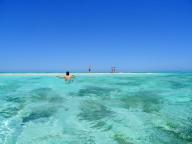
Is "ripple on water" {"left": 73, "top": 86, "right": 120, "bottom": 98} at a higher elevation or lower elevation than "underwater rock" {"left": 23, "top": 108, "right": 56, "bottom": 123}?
higher

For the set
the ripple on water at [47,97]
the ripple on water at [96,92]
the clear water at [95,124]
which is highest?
the ripple on water at [96,92]

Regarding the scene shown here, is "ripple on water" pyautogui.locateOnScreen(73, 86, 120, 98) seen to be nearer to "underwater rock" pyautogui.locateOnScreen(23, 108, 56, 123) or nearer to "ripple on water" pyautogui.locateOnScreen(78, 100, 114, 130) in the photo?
"ripple on water" pyautogui.locateOnScreen(78, 100, 114, 130)

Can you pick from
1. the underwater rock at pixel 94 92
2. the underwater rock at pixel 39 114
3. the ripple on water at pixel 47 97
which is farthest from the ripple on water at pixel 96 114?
the underwater rock at pixel 94 92

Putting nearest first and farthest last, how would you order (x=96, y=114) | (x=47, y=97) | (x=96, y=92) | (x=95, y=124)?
(x=95, y=124) → (x=96, y=114) → (x=47, y=97) → (x=96, y=92)

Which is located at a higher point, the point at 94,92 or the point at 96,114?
the point at 94,92

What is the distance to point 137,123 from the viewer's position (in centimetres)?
641

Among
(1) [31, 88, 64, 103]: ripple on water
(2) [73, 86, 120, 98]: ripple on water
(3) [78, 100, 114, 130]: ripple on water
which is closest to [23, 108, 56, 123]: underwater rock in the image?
(3) [78, 100, 114, 130]: ripple on water

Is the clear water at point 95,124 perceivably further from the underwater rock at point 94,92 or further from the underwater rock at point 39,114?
the underwater rock at point 94,92

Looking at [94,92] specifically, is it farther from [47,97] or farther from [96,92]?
[47,97]

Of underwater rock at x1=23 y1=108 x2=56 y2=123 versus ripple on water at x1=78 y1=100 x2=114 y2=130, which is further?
underwater rock at x1=23 y1=108 x2=56 y2=123

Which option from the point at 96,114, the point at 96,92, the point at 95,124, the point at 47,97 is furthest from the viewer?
the point at 96,92

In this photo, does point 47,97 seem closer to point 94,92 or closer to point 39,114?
point 94,92

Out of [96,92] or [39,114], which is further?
[96,92]

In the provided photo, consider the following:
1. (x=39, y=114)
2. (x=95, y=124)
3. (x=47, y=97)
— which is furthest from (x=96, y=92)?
(x=95, y=124)
